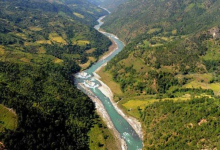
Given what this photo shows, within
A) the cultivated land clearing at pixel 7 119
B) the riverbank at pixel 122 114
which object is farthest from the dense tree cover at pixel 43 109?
the riverbank at pixel 122 114

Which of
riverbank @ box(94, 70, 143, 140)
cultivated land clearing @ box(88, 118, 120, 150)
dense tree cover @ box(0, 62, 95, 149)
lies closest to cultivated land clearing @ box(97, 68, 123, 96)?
riverbank @ box(94, 70, 143, 140)

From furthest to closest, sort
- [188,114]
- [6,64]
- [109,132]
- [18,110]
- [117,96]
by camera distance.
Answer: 1. [117,96]
2. [6,64]
3. [109,132]
4. [188,114]
5. [18,110]

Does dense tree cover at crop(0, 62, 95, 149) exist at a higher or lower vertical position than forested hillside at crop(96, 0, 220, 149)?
lower

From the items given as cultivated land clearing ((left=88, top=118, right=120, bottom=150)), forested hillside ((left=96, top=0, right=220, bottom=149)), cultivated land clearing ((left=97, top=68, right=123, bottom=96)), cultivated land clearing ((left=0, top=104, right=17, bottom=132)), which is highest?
forested hillside ((left=96, top=0, right=220, bottom=149))

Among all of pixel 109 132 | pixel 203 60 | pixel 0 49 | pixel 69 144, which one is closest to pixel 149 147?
pixel 109 132

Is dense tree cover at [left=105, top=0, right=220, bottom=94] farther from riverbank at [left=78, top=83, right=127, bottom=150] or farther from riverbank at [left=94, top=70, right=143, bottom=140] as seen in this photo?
riverbank at [left=78, top=83, right=127, bottom=150]

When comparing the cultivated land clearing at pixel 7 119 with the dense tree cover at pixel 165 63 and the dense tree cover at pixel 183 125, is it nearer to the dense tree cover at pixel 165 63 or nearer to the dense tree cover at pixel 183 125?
the dense tree cover at pixel 183 125

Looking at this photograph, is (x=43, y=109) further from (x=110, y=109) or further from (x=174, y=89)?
(x=174, y=89)

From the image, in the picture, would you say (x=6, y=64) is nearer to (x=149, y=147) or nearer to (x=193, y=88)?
(x=149, y=147)
